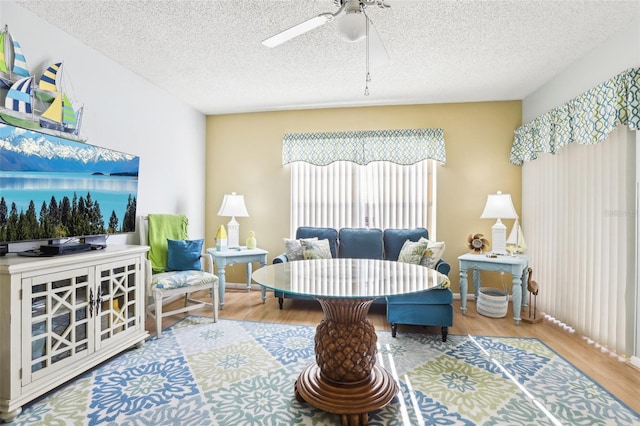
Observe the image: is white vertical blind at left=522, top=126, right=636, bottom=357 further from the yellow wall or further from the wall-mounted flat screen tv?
the wall-mounted flat screen tv

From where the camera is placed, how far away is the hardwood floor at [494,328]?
2.03m

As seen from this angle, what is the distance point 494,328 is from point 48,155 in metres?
4.04

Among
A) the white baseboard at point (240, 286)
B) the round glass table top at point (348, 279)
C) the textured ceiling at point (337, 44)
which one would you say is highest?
the textured ceiling at point (337, 44)

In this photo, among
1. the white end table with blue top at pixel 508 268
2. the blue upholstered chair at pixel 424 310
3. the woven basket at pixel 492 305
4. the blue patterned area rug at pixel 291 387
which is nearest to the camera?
the blue patterned area rug at pixel 291 387

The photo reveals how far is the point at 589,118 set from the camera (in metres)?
2.53

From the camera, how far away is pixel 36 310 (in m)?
1.81

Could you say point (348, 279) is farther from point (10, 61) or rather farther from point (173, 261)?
point (10, 61)

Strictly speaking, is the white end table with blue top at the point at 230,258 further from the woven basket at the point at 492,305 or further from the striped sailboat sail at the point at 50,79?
the woven basket at the point at 492,305

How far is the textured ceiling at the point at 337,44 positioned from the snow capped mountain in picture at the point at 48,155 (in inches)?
38.5

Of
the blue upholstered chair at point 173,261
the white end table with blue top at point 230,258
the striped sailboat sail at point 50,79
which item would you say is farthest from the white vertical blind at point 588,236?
the striped sailboat sail at point 50,79

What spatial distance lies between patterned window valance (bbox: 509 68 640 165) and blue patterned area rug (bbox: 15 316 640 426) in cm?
188

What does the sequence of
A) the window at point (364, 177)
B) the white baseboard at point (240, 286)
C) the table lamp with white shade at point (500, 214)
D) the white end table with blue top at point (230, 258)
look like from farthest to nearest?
the white baseboard at point (240, 286), the window at point (364, 177), the white end table with blue top at point (230, 258), the table lamp with white shade at point (500, 214)

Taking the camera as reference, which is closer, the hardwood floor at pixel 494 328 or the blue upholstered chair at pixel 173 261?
the hardwood floor at pixel 494 328

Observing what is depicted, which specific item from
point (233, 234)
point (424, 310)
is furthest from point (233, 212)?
point (424, 310)
